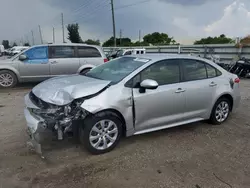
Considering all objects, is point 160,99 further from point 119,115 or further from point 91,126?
point 91,126

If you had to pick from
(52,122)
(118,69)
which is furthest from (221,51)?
(52,122)

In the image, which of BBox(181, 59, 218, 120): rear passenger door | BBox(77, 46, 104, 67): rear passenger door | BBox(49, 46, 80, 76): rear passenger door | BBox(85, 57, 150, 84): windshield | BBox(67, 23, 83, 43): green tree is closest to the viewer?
BBox(85, 57, 150, 84): windshield

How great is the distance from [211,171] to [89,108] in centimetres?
189

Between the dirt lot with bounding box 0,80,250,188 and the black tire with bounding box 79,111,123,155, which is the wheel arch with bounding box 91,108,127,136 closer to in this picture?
the black tire with bounding box 79,111,123,155

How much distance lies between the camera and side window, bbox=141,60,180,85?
388 cm

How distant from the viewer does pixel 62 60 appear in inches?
345

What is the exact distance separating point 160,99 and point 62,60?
590 centimetres

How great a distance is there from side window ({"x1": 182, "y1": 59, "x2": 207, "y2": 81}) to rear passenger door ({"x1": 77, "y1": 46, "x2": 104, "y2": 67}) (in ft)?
17.4

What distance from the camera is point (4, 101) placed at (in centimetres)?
670

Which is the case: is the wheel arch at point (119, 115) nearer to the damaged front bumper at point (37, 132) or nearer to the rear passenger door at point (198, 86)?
the damaged front bumper at point (37, 132)

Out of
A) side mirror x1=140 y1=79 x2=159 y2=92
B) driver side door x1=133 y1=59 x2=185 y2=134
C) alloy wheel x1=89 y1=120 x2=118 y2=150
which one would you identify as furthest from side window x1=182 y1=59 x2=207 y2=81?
alloy wheel x1=89 y1=120 x2=118 y2=150

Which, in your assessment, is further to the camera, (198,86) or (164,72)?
(198,86)

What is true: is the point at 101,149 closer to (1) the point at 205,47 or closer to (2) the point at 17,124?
(2) the point at 17,124

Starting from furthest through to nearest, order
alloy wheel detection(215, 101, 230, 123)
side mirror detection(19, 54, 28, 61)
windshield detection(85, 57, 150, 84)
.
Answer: side mirror detection(19, 54, 28, 61), alloy wheel detection(215, 101, 230, 123), windshield detection(85, 57, 150, 84)
